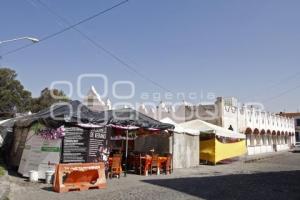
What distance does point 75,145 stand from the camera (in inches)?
652

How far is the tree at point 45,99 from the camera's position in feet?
196

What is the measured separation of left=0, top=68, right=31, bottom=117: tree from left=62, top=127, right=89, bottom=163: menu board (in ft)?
138

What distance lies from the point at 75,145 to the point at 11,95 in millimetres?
44124

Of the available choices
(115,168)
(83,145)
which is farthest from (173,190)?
(83,145)

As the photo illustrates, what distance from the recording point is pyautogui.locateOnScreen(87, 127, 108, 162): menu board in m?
17.0

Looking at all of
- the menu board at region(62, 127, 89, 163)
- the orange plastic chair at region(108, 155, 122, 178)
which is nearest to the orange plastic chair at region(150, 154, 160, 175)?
the orange plastic chair at region(108, 155, 122, 178)

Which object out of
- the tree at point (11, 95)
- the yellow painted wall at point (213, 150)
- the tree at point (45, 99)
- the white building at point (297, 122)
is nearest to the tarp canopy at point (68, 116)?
the yellow painted wall at point (213, 150)

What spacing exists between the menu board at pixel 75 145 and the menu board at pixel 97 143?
22 cm

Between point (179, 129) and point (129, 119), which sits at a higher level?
point (179, 129)

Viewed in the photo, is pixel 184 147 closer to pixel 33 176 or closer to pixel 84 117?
pixel 84 117

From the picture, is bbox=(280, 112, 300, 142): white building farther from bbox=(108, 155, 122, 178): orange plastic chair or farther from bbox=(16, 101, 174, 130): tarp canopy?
bbox=(108, 155, 122, 178): orange plastic chair

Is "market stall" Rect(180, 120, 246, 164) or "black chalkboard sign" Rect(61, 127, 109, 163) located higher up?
"market stall" Rect(180, 120, 246, 164)

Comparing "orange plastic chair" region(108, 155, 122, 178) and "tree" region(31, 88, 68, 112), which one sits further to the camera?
"tree" region(31, 88, 68, 112)

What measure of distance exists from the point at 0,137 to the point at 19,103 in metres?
32.7
